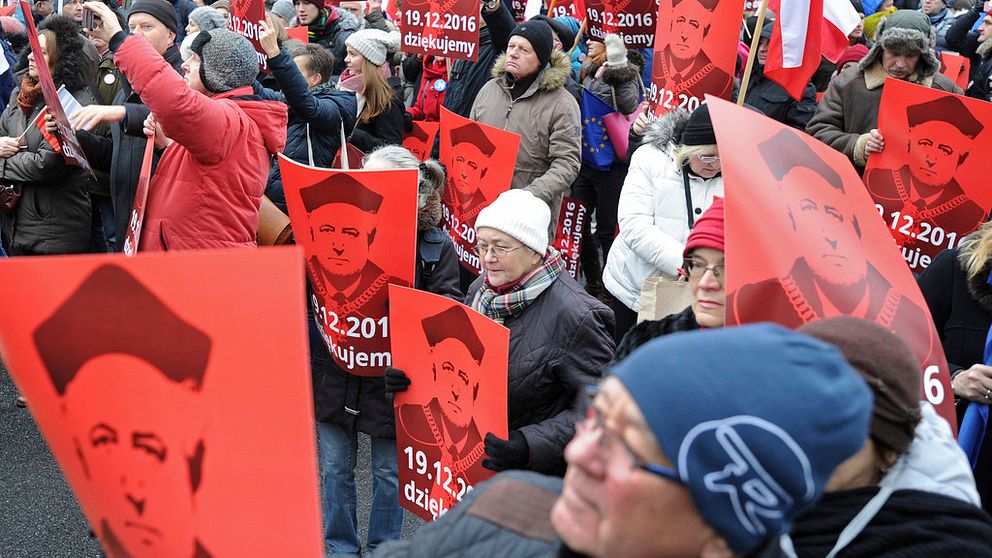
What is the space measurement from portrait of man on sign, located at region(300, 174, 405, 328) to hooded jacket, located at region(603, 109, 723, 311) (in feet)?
3.78

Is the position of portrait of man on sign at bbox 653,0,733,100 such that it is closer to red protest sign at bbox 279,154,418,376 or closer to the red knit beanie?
red protest sign at bbox 279,154,418,376

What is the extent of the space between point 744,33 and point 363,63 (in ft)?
9.70

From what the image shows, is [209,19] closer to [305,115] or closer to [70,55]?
[70,55]

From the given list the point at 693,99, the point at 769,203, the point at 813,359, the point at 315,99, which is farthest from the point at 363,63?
the point at 813,359

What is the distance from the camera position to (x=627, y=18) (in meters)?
6.55

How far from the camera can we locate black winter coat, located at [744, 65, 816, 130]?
22.0 feet

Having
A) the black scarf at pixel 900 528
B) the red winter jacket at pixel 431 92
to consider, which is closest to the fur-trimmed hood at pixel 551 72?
the red winter jacket at pixel 431 92

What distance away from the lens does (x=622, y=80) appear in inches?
252

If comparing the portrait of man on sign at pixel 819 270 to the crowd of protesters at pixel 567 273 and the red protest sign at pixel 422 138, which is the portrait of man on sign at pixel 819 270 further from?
the red protest sign at pixel 422 138

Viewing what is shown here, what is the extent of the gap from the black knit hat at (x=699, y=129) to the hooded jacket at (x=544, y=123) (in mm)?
1640

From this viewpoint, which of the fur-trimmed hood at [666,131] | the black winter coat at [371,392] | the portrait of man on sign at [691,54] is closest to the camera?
the black winter coat at [371,392]

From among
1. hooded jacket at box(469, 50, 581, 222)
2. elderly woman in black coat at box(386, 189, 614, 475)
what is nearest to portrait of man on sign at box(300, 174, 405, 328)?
elderly woman in black coat at box(386, 189, 614, 475)

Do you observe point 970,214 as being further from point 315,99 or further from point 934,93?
point 315,99

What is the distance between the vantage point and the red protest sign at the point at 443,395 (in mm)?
3014
